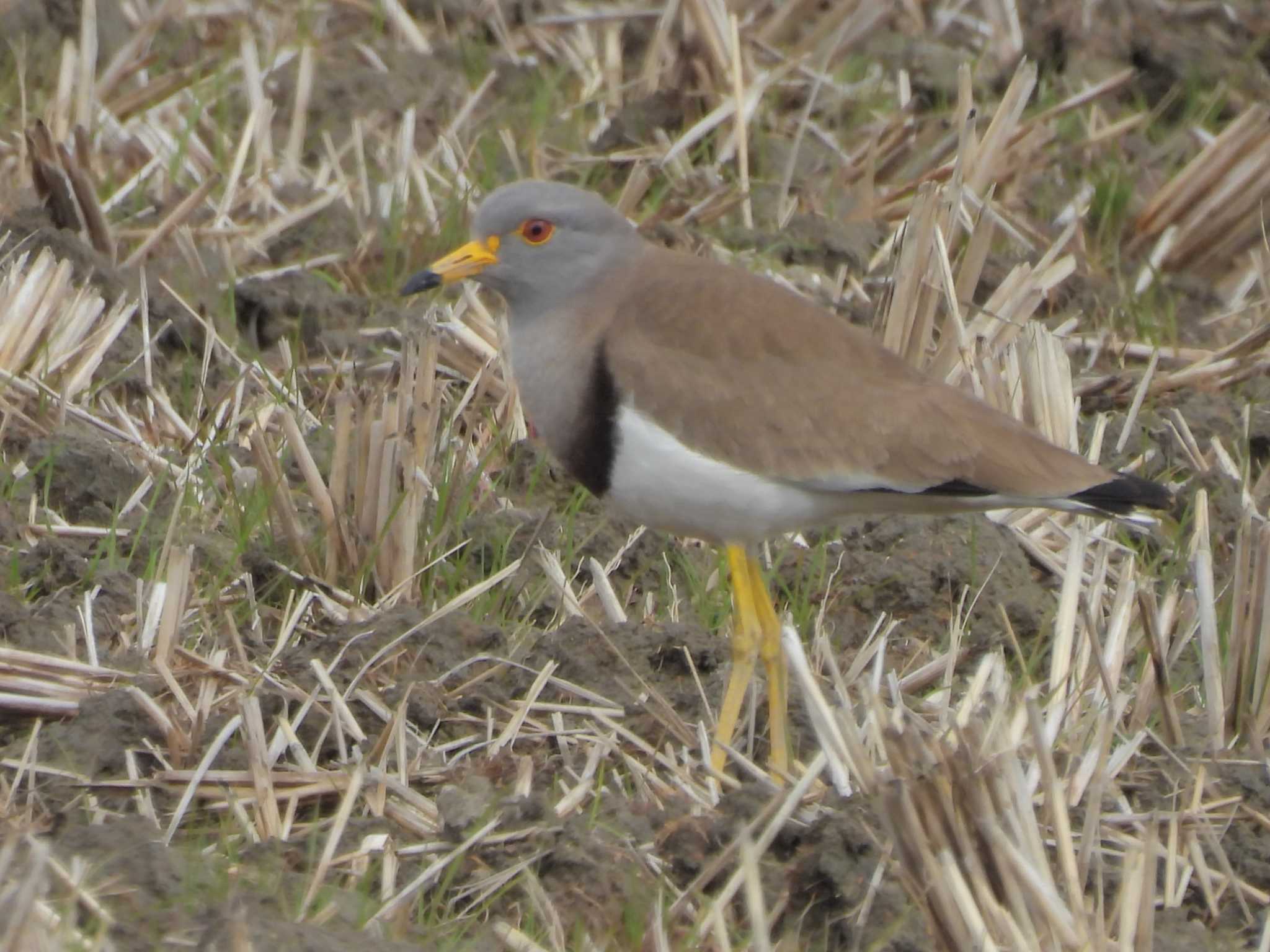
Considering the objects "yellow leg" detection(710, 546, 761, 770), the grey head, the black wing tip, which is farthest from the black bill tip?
the black wing tip

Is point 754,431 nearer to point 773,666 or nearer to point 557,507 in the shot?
point 773,666

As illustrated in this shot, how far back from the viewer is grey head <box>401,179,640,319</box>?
15.5 feet

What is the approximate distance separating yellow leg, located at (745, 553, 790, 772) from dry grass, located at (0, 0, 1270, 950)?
95mm

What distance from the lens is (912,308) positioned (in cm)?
547

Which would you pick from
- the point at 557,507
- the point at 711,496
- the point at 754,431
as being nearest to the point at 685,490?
the point at 711,496

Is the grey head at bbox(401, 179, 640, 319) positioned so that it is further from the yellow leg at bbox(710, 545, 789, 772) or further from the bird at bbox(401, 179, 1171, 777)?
the yellow leg at bbox(710, 545, 789, 772)

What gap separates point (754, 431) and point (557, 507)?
108 cm

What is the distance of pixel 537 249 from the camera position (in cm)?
474

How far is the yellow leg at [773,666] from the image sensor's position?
172 inches

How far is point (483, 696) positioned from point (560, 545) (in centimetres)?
69

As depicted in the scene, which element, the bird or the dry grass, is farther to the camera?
the bird

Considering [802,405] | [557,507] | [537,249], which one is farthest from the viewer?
[557,507]

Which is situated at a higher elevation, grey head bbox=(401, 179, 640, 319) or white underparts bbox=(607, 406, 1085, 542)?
grey head bbox=(401, 179, 640, 319)

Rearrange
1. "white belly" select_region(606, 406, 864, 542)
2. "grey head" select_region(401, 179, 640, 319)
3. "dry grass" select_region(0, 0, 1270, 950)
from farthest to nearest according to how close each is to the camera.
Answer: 1. "grey head" select_region(401, 179, 640, 319)
2. "white belly" select_region(606, 406, 864, 542)
3. "dry grass" select_region(0, 0, 1270, 950)
